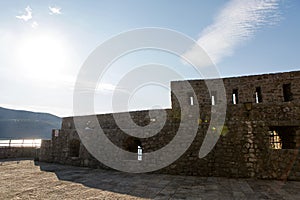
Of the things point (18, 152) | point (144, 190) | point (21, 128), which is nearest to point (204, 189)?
point (144, 190)

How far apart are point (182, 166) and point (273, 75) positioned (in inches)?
331

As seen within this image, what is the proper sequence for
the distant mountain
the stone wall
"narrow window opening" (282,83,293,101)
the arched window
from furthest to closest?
the distant mountain → the stone wall → the arched window → "narrow window opening" (282,83,293,101)

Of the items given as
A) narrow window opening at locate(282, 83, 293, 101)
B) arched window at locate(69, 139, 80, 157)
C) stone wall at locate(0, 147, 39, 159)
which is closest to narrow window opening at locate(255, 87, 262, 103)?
narrow window opening at locate(282, 83, 293, 101)

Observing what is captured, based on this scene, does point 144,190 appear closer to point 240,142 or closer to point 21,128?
point 240,142

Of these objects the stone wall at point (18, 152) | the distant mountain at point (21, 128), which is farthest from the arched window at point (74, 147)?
the distant mountain at point (21, 128)

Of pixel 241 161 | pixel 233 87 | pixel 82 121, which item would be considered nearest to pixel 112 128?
pixel 82 121

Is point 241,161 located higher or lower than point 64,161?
higher

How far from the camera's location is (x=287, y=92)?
38.1 feet

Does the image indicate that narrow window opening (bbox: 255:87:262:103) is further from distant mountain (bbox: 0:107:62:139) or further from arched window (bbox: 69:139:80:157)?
distant mountain (bbox: 0:107:62:139)

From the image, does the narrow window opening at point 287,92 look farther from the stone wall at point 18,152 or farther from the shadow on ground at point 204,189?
the stone wall at point 18,152

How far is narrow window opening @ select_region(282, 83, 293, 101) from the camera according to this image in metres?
11.3

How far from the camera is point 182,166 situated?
27.5 feet

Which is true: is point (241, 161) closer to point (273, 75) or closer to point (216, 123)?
point (216, 123)

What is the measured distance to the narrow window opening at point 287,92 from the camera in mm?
11310
